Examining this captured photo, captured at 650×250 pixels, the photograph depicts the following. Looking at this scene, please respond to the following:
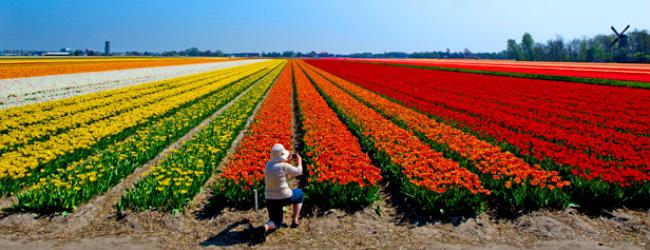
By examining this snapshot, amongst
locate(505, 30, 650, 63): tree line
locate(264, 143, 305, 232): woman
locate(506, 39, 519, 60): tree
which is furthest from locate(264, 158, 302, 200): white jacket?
locate(506, 39, 519, 60): tree

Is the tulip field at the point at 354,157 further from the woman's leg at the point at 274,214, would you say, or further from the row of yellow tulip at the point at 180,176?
the woman's leg at the point at 274,214

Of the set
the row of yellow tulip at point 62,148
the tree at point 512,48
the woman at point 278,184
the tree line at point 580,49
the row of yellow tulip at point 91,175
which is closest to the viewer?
the woman at point 278,184

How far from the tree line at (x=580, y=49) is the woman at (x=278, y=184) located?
104 m

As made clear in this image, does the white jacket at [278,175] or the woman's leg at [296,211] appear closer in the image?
the white jacket at [278,175]

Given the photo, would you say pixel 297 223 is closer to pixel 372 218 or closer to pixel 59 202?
pixel 372 218

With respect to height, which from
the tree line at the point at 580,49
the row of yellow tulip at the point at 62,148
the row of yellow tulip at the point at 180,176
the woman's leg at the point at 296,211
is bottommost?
the woman's leg at the point at 296,211

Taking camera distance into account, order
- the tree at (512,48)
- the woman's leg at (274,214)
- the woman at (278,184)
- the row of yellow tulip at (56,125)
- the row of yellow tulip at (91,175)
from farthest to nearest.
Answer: the tree at (512,48) < the row of yellow tulip at (56,125) < the row of yellow tulip at (91,175) < the woman's leg at (274,214) < the woman at (278,184)

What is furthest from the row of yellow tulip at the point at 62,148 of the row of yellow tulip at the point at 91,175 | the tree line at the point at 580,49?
the tree line at the point at 580,49

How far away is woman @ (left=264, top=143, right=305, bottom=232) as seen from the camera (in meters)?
6.91

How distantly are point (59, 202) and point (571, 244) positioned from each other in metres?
8.33

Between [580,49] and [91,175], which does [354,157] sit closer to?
[91,175]

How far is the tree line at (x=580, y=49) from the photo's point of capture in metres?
106

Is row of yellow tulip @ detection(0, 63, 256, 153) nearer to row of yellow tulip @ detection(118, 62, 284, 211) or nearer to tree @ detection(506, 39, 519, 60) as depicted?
row of yellow tulip @ detection(118, 62, 284, 211)

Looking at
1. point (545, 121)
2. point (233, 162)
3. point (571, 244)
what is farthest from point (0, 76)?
point (571, 244)
